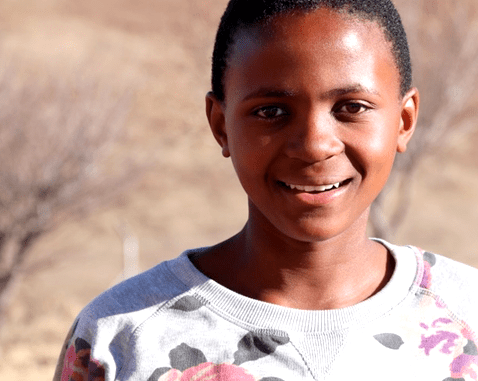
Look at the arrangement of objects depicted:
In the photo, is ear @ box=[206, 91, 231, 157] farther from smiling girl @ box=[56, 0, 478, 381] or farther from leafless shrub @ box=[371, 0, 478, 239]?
leafless shrub @ box=[371, 0, 478, 239]

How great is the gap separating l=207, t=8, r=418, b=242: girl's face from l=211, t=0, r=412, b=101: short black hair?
0.07 ft

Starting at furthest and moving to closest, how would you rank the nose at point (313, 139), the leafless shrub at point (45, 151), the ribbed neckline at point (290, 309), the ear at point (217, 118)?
the leafless shrub at point (45, 151) < the ear at point (217, 118) < the ribbed neckline at point (290, 309) < the nose at point (313, 139)

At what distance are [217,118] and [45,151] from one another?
6.77m

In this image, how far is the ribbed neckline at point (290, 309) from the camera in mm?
1465

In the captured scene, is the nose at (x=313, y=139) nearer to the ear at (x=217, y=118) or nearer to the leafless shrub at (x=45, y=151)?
the ear at (x=217, y=118)

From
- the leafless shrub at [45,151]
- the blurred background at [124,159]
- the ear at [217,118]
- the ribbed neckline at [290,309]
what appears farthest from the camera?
the blurred background at [124,159]

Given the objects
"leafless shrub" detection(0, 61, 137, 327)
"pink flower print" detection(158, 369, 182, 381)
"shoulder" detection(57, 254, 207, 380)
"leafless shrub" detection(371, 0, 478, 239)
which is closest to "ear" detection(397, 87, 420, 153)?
"shoulder" detection(57, 254, 207, 380)

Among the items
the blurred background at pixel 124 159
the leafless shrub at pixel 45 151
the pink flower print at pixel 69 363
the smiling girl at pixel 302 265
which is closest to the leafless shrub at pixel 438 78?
the blurred background at pixel 124 159

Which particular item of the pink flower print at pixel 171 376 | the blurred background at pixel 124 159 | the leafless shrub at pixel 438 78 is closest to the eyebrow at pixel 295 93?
the pink flower print at pixel 171 376

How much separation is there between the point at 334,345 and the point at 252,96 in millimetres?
482

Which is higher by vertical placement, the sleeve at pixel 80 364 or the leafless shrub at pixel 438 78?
the leafless shrub at pixel 438 78

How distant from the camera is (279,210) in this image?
1430 millimetres

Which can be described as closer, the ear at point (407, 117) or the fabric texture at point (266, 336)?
the fabric texture at point (266, 336)

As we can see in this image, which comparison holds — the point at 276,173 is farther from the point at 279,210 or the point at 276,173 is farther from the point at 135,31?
the point at 135,31
